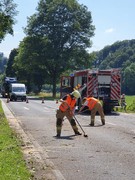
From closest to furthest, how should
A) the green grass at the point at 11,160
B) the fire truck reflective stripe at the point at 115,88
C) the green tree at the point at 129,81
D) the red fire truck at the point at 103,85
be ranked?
the green grass at the point at 11,160
the red fire truck at the point at 103,85
the fire truck reflective stripe at the point at 115,88
the green tree at the point at 129,81

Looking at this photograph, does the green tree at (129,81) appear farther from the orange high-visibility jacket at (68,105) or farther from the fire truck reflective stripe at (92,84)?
the orange high-visibility jacket at (68,105)

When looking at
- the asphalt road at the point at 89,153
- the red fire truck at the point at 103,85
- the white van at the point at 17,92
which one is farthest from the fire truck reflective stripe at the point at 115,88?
the white van at the point at 17,92

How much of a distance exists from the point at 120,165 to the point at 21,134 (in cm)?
674

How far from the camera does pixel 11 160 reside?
972 centimetres

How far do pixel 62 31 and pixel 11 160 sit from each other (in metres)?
63.5

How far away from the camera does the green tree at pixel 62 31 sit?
7100 cm

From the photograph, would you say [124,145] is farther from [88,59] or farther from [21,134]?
[88,59]

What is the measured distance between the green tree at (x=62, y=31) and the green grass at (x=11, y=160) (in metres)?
56.8

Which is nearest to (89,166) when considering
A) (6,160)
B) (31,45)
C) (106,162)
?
(106,162)

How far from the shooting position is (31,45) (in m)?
72.4

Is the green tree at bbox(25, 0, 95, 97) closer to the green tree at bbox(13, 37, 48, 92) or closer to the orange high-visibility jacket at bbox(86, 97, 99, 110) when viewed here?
the green tree at bbox(13, 37, 48, 92)

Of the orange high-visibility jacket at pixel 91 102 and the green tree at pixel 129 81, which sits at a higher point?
the green tree at pixel 129 81

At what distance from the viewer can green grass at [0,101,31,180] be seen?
26.5 ft

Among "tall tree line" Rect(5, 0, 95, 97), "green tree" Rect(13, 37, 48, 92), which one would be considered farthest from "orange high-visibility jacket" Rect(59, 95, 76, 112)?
"green tree" Rect(13, 37, 48, 92)
